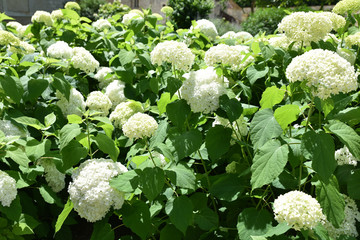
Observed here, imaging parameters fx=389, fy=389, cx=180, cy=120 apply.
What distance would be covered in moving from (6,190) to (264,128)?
1421mm

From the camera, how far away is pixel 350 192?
1.91 meters

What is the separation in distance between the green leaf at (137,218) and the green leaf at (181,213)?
139mm

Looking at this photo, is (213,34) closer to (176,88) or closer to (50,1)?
(176,88)

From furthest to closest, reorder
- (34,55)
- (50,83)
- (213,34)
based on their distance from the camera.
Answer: (213,34), (34,55), (50,83)

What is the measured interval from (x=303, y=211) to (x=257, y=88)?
1.46m

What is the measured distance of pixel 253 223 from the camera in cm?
189

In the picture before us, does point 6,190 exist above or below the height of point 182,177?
below

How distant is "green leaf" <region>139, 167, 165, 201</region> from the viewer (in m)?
1.94

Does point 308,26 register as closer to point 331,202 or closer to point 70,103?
point 331,202

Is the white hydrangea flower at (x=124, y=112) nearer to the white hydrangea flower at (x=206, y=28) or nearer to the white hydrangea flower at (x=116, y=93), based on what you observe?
the white hydrangea flower at (x=116, y=93)

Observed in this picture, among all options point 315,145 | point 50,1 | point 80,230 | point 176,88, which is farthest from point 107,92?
point 50,1

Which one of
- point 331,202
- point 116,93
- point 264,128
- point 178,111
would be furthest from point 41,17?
point 331,202

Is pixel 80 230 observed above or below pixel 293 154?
below

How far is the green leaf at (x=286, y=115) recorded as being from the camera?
187cm
